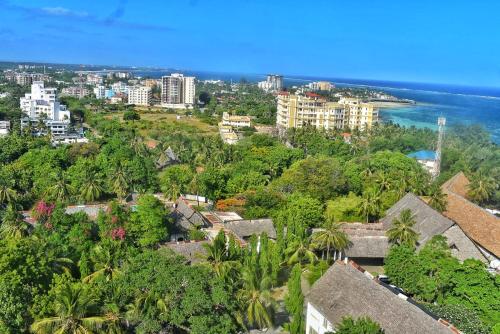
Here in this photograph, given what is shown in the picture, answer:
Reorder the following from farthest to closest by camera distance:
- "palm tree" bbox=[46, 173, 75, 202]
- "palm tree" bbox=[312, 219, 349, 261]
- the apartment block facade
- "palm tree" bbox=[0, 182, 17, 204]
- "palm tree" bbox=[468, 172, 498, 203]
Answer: the apartment block facade
"palm tree" bbox=[468, 172, 498, 203]
"palm tree" bbox=[46, 173, 75, 202]
"palm tree" bbox=[0, 182, 17, 204]
"palm tree" bbox=[312, 219, 349, 261]

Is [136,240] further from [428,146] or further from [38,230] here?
[428,146]

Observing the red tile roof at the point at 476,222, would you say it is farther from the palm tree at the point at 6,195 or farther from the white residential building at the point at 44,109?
the white residential building at the point at 44,109

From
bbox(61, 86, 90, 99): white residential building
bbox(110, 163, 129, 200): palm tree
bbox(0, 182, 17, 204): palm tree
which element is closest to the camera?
bbox(0, 182, 17, 204): palm tree

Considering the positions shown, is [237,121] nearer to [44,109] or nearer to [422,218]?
[44,109]

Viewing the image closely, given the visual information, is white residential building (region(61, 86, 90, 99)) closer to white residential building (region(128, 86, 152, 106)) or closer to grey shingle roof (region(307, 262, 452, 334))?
white residential building (region(128, 86, 152, 106))

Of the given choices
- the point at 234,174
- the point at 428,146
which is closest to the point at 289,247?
the point at 234,174

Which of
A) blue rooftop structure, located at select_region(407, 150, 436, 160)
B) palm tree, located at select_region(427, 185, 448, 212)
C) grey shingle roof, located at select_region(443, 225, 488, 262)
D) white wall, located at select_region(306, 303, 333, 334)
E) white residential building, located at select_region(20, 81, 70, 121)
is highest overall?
white residential building, located at select_region(20, 81, 70, 121)

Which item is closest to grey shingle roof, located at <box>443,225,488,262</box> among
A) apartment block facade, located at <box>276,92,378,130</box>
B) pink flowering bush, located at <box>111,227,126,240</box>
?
pink flowering bush, located at <box>111,227,126,240</box>

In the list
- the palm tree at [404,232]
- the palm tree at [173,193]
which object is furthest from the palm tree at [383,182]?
the palm tree at [173,193]
